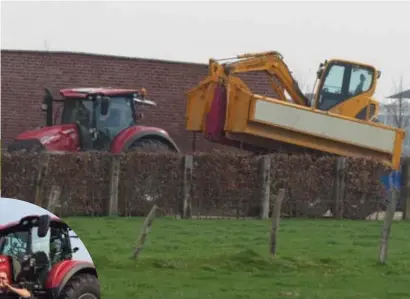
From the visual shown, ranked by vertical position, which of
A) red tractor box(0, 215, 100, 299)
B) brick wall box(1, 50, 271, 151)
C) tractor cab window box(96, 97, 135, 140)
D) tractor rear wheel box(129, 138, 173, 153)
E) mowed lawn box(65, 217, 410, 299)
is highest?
brick wall box(1, 50, 271, 151)

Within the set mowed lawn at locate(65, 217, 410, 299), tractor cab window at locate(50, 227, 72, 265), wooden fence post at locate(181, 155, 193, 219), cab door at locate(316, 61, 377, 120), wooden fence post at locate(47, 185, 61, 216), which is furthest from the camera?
cab door at locate(316, 61, 377, 120)

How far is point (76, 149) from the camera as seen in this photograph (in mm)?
27656

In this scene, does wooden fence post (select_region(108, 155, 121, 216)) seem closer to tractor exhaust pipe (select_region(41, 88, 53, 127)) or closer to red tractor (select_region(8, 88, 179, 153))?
red tractor (select_region(8, 88, 179, 153))

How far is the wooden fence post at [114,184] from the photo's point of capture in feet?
80.3

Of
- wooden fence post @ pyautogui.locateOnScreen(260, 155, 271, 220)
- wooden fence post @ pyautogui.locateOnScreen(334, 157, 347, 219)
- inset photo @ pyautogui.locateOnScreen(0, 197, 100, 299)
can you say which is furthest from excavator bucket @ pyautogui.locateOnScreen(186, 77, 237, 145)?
inset photo @ pyautogui.locateOnScreen(0, 197, 100, 299)

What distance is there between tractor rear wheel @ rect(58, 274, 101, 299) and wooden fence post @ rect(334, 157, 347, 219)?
62.2 ft

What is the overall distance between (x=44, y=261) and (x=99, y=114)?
69.0 ft

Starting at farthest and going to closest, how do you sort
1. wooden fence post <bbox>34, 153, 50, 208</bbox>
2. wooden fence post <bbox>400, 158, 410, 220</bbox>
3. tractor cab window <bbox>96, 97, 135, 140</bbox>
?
tractor cab window <bbox>96, 97, 135, 140</bbox>, wooden fence post <bbox>400, 158, 410, 220</bbox>, wooden fence post <bbox>34, 153, 50, 208</bbox>

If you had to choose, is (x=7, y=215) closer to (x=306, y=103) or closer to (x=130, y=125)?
(x=130, y=125)

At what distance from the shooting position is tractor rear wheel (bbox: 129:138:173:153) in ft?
89.2

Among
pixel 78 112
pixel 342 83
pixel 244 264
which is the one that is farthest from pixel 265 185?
pixel 244 264

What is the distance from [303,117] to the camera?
92.9 ft

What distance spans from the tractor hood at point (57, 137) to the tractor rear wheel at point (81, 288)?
63.7ft

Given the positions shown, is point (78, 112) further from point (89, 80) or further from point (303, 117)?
point (89, 80)
